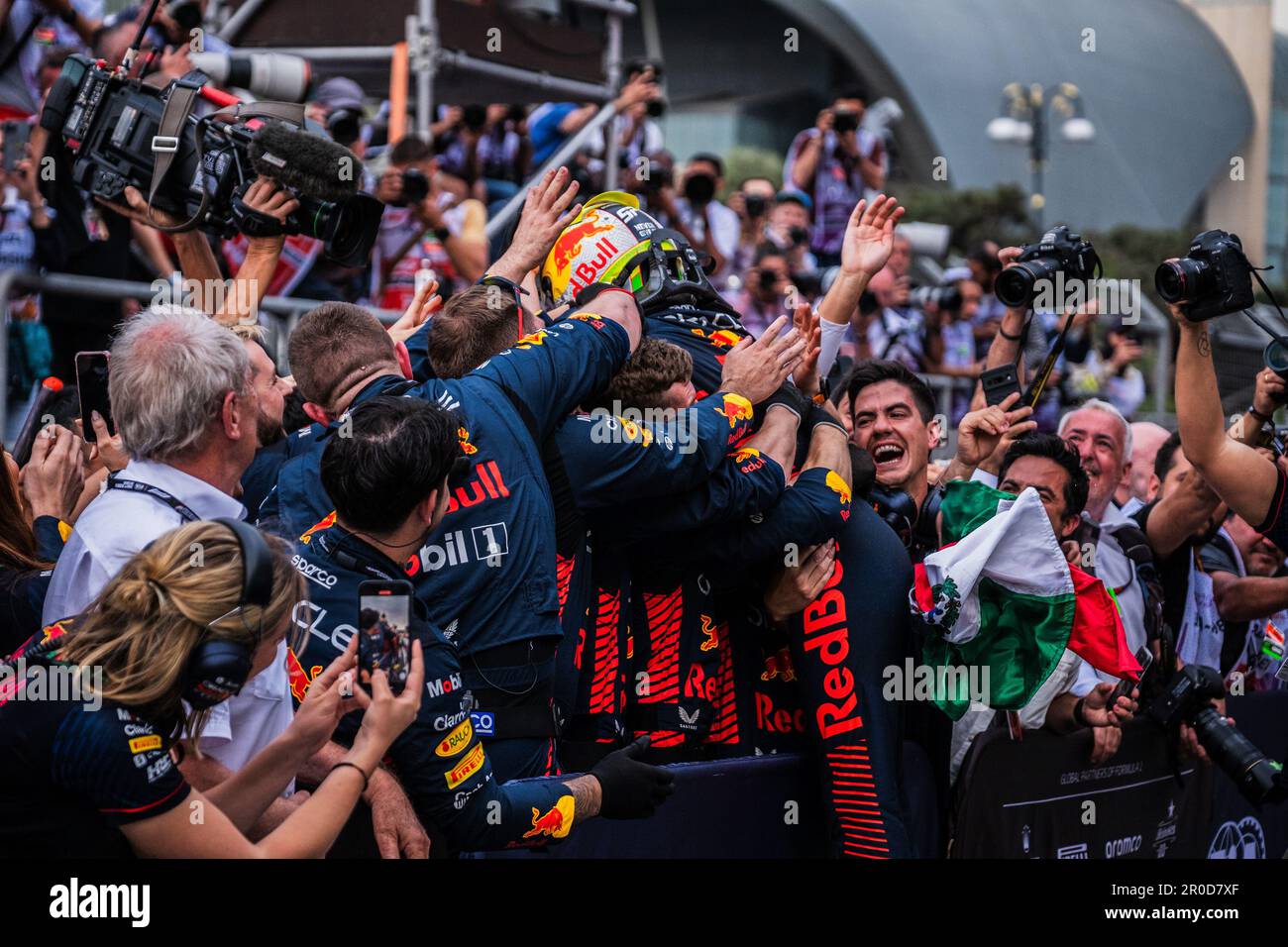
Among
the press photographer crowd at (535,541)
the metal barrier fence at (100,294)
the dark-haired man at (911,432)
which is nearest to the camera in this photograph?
the press photographer crowd at (535,541)

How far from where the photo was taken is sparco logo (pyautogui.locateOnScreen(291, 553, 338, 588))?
3248 mm

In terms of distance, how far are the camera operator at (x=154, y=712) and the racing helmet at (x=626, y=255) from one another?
1.85 metres

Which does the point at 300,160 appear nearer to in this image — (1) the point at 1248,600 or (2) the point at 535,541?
(2) the point at 535,541

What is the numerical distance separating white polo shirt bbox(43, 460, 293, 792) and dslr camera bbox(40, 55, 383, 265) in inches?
62.9

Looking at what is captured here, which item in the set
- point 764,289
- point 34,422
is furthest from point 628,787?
point 764,289

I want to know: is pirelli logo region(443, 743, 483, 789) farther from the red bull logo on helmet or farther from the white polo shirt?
the red bull logo on helmet

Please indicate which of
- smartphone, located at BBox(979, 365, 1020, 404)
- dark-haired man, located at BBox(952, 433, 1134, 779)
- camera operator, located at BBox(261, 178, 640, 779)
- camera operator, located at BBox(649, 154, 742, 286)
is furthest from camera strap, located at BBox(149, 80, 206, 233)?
camera operator, located at BBox(649, 154, 742, 286)

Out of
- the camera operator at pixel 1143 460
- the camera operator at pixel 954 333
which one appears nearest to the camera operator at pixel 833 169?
the camera operator at pixel 954 333

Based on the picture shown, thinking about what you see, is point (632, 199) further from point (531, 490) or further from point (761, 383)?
point (531, 490)

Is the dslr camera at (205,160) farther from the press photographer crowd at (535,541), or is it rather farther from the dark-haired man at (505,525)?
the dark-haired man at (505,525)

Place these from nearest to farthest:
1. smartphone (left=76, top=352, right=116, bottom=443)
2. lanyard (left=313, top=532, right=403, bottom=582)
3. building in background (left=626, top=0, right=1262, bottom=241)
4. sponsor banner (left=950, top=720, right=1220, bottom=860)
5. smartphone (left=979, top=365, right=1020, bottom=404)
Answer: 1. lanyard (left=313, top=532, right=403, bottom=582)
2. smartphone (left=76, top=352, right=116, bottom=443)
3. sponsor banner (left=950, top=720, right=1220, bottom=860)
4. smartphone (left=979, top=365, right=1020, bottom=404)
5. building in background (left=626, top=0, right=1262, bottom=241)

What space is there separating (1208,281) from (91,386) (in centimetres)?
302

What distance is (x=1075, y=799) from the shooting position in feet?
16.5

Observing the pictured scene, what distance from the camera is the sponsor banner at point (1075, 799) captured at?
463cm
